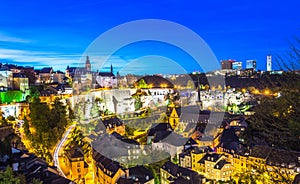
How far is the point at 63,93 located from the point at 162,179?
35.1 ft

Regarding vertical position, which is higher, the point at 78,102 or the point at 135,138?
the point at 78,102

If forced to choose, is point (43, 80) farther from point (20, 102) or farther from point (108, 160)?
point (108, 160)

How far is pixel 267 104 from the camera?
2062 mm

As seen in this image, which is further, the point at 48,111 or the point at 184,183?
the point at 48,111

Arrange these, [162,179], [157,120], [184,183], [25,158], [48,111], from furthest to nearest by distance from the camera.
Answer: [157,120], [48,111], [162,179], [184,183], [25,158]

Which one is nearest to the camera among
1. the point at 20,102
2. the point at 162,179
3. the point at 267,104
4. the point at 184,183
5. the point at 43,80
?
the point at 267,104

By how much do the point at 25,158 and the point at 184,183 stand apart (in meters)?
2.94

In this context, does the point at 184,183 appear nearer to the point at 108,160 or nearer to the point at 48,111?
the point at 108,160

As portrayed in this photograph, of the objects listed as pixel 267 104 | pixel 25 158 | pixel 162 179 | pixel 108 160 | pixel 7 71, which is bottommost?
pixel 162 179

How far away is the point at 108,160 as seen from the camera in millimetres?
7109

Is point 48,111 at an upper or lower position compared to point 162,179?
upper

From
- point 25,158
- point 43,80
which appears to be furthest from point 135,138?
point 43,80

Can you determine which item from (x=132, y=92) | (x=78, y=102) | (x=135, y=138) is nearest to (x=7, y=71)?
(x=78, y=102)

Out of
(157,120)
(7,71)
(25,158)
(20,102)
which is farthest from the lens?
(7,71)
